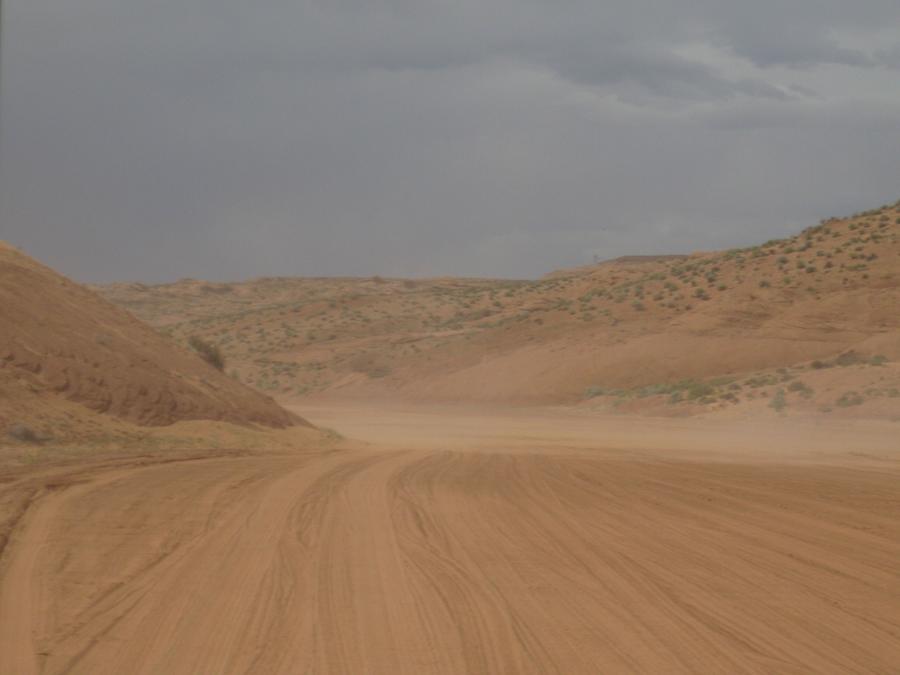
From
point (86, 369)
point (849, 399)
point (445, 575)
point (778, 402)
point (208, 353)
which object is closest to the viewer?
point (445, 575)

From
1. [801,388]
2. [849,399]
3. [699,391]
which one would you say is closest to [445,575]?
[849,399]

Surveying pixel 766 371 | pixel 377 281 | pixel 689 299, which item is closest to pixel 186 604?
pixel 766 371

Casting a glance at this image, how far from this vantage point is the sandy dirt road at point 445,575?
23.0ft

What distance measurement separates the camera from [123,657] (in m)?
6.72

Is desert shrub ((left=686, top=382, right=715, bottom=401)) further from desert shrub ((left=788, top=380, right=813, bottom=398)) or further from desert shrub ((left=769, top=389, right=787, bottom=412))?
desert shrub ((left=769, top=389, right=787, bottom=412))

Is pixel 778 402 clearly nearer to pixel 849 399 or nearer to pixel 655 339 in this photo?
pixel 849 399

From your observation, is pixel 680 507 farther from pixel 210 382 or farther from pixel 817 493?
pixel 210 382

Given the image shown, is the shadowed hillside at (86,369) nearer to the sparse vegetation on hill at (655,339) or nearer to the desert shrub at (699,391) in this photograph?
the desert shrub at (699,391)

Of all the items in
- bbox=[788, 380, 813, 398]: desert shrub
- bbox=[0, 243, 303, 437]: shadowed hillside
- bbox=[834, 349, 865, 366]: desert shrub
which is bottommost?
bbox=[788, 380, 813, 398]: desert shrub

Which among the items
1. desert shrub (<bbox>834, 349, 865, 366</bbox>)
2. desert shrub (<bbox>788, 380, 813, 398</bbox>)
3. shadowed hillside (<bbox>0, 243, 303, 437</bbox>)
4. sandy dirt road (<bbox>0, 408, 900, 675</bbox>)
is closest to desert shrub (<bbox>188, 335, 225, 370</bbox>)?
shadowed hillside (<bbox>0, 243, 303, 437</bbox>)

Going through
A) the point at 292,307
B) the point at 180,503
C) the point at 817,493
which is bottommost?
the point at 817,493

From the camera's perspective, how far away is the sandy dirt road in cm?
702

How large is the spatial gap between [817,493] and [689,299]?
52.0 m

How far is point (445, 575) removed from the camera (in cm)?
957
